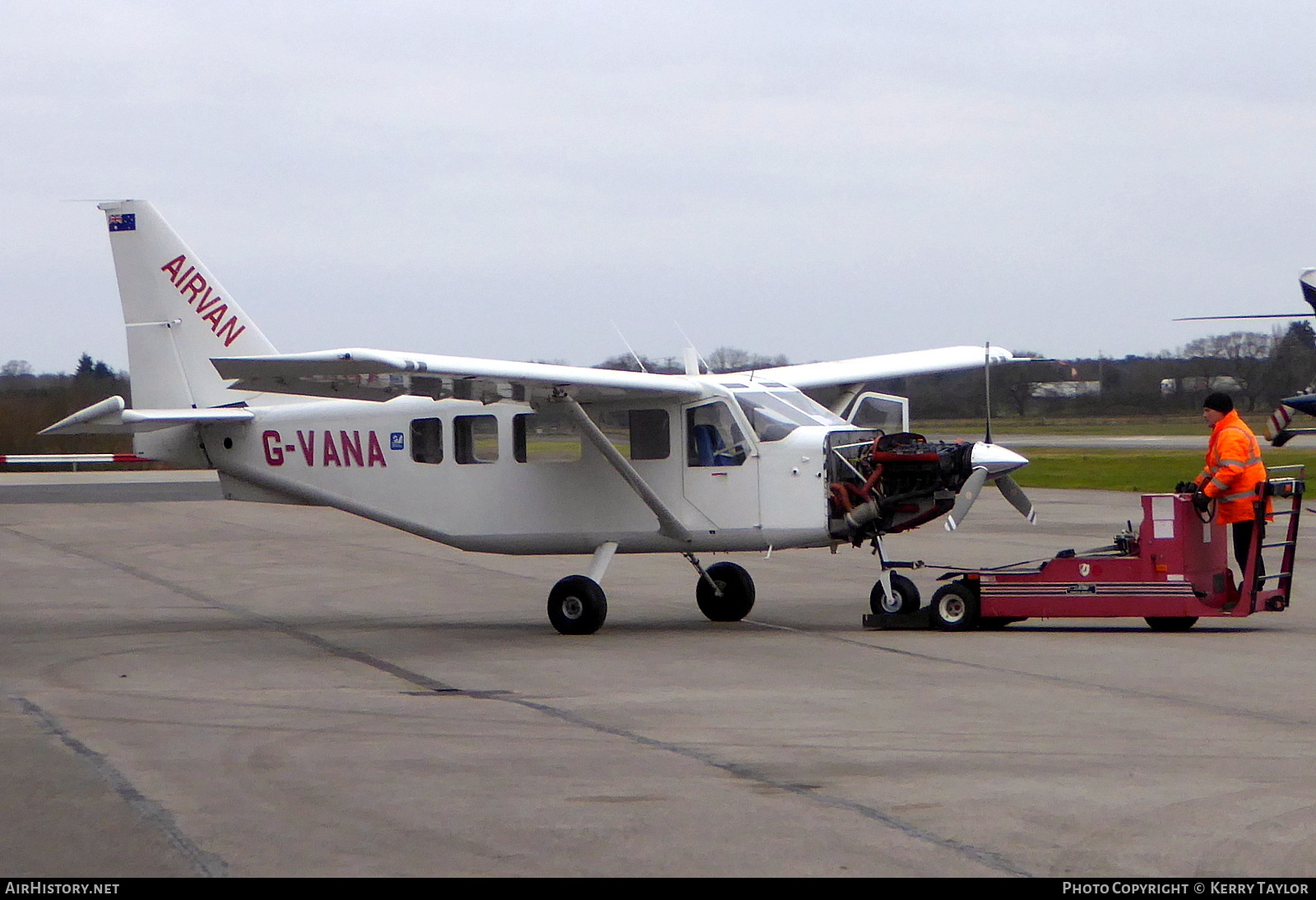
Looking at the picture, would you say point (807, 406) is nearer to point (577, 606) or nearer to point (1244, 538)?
point (577, 606)

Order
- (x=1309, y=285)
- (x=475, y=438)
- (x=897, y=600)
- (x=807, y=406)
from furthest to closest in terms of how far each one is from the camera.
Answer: (x=1309, y=285) → (x=475, y=438) → (x=807, y=406) → (x=897, y=600)

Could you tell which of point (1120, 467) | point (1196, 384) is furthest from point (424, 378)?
point (1196, 384)

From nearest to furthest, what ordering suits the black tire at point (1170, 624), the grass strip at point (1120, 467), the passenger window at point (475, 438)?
the black tire at point (1170, 624) < the passenger window at point (475, 438) < the grass strip at point (1120, 467)

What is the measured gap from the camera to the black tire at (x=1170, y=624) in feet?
41.4

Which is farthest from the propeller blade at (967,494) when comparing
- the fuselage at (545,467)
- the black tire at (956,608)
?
the fuselage at (545,467)

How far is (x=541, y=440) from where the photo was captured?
45.8ft

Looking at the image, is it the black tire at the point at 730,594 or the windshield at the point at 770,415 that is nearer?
the windshield at the point at 770,415

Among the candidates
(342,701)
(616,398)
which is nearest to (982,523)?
(616,398)

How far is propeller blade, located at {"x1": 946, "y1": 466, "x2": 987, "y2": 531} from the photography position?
40.7 feet

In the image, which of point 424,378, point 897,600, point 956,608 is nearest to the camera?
point 424,378

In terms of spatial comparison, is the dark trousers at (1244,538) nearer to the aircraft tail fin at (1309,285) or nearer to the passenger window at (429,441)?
the passenger window at (429,441)

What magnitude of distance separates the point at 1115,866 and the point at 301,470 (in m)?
10.5

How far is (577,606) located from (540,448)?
1.66 meters

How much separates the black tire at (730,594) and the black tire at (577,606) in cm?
142
